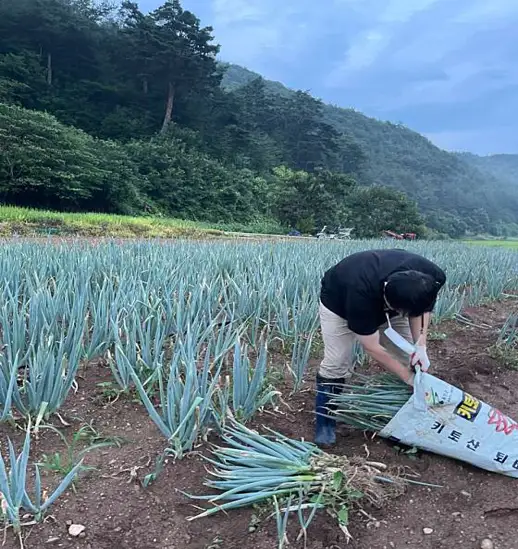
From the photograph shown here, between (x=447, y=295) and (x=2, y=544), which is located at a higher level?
(x=447, y=295)

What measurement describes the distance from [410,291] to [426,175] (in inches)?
2166

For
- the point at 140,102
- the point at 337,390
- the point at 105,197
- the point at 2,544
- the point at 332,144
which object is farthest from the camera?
the point at 332,144

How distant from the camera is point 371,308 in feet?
5.86

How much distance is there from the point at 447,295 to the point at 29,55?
26.6m

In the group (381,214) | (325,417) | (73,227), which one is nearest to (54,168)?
(73,227)

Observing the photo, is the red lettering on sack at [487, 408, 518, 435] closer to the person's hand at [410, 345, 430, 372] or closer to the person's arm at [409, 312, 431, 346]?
the person's hand at [410, 345, 430, 372]

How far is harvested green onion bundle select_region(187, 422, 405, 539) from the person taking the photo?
1.43m

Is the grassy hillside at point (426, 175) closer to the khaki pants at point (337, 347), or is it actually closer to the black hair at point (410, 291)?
the khaki pants at point (337, 347)

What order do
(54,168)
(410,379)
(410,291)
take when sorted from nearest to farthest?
1. (410,291)
2. (410,379)
3. (54,168)

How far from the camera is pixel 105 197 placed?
19234 millimetres

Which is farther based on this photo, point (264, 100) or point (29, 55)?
point (264, 100)

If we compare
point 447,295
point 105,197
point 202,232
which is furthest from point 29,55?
point 447,295

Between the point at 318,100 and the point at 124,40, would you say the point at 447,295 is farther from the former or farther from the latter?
the point at 318,100

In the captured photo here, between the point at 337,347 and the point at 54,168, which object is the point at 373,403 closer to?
the point at 337,347
